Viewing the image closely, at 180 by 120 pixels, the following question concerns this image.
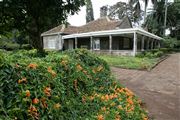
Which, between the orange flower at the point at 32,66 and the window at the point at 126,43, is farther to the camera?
the window at the point at 126,43

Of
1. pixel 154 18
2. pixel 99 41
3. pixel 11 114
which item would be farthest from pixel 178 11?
pixel 11 114

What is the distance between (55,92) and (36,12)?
408cm

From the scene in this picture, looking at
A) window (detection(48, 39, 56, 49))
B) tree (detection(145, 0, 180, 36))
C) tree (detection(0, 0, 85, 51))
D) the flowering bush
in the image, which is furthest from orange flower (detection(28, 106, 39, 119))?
tree (detection(145, 0, 180, 36))

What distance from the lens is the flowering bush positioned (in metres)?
2.84

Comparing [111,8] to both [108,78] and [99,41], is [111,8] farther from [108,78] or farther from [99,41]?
[108,78]

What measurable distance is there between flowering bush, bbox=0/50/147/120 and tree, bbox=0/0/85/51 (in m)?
2.11

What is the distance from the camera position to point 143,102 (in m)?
6.39

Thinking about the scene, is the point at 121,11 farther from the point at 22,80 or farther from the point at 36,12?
the point at 22,80

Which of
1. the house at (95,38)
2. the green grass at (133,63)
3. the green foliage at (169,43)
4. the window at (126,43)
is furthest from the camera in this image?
the green foliage at (169,43)

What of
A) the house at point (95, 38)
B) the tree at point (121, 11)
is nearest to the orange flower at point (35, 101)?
the house at point (95, 38)

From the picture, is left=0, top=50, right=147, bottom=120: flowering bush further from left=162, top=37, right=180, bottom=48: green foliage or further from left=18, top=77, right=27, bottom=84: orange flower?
left=162, top=37, right=180, bottom=48: green foliage

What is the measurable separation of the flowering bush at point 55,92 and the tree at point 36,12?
2109 millimetres

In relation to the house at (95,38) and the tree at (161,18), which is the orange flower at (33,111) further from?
the tree at (161,18)

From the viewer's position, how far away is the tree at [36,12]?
659 cm
